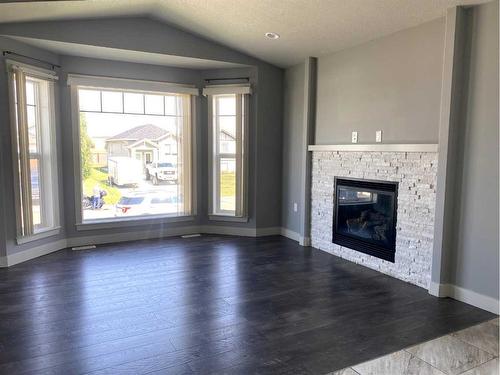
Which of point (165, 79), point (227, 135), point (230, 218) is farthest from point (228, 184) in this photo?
point (165, 79)

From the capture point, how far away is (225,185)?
5570 millimetres

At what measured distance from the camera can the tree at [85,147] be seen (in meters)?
4.87

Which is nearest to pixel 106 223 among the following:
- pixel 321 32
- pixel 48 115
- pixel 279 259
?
pixel 48 115

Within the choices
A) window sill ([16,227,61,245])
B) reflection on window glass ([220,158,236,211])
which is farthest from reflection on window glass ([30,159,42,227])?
reflection on window glass ([220,158,236,211])

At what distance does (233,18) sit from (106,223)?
314cm

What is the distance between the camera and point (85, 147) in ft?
16.2

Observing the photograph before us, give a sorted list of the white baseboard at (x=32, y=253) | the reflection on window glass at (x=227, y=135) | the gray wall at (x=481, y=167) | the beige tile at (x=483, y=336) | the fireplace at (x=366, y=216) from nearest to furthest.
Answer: the beige tile at (x=483, y=336) → the gray wall at (x=481, y=167) → the fireplace at (x=366, y=216) → the white baseboard at (x=32, y=253) → the reflection on window glass at (x=227, y=135)

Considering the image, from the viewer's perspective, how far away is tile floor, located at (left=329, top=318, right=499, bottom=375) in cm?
217

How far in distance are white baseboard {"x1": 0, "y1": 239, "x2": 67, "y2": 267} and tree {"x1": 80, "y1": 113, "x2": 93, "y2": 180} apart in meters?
0.93

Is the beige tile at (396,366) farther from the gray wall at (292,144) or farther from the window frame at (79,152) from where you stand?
the window frame at (79,152)

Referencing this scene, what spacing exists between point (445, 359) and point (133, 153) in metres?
4.43

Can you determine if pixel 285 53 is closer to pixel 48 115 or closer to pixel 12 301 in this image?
pixel 48 115

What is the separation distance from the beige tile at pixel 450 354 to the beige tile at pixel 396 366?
62 mm

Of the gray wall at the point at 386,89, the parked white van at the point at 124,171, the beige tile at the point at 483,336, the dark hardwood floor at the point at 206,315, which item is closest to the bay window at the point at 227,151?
the parked white van at the point at 124,171
